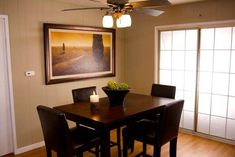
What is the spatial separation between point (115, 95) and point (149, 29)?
231cm

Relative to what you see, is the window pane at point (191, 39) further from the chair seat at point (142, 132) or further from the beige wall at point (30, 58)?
the beige wall at point (30, 58)

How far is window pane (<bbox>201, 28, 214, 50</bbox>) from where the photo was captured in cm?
389

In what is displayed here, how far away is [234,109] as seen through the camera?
376 cm

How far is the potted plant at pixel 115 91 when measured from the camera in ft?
8.93

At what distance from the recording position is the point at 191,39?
4125 mm

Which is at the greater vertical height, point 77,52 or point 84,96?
point 77,52

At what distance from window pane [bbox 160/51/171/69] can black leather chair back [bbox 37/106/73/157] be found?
2864 millimetres

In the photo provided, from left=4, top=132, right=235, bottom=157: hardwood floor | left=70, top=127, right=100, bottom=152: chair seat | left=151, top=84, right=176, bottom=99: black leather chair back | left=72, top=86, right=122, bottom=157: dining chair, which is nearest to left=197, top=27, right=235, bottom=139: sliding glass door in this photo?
left=4, top=132, right=235, bottom=157: hardwood floor

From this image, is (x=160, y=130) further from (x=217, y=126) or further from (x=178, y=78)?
(x=178, y=78)

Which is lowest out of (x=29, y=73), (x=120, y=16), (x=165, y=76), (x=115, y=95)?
(x=115, y=95)

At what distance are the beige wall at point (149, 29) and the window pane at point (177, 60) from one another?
45cm

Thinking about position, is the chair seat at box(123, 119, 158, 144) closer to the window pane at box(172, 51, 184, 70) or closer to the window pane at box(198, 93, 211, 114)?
the window pane at box(198, 93, 211, 114)

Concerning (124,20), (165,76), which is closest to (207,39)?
(165,76)

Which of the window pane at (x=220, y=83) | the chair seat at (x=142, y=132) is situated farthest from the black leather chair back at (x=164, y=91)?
the window pane at (x=220, y=83)
